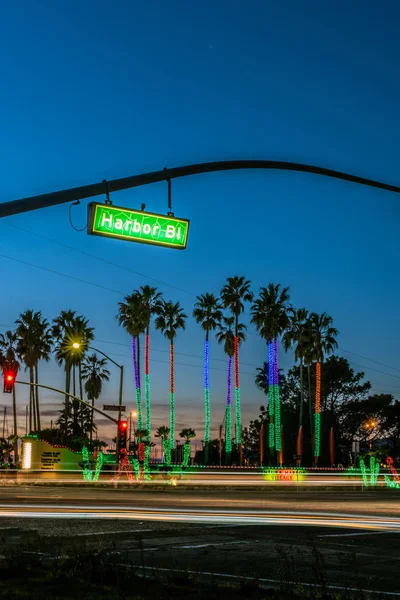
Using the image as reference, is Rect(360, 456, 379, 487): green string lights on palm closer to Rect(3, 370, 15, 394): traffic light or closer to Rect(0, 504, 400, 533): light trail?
Rect(3, 370, 15, 394): traffic light

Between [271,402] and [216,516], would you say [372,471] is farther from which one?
[271,402]

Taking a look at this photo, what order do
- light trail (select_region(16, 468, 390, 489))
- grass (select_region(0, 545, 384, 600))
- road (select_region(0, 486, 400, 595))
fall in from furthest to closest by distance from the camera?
light trail (select_region(16, 468, 390, 489)) → road (select_region(0, 486, 400, 595)) → grass (select_region(0, 545, 384, 600))

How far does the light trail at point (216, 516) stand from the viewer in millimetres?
16812

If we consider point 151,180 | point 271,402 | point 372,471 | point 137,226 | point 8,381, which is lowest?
point 372,471

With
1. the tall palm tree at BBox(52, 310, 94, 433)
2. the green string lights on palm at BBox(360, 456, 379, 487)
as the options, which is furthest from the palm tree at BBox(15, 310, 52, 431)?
the green string lights on palm at BBox(360, 456, 379, 487)

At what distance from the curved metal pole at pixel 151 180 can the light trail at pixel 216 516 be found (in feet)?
23.6

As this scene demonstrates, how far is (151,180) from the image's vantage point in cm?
1210

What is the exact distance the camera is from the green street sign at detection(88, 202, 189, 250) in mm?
11523

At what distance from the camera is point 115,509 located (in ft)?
67.6

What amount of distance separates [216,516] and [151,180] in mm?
9661

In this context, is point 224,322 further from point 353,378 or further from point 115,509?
point 115,509

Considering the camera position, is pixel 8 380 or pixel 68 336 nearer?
pixel 8 380

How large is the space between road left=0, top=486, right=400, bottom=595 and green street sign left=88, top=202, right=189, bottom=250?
14.7 feet

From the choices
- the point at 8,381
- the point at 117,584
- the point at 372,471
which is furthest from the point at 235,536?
the point at 372,471
